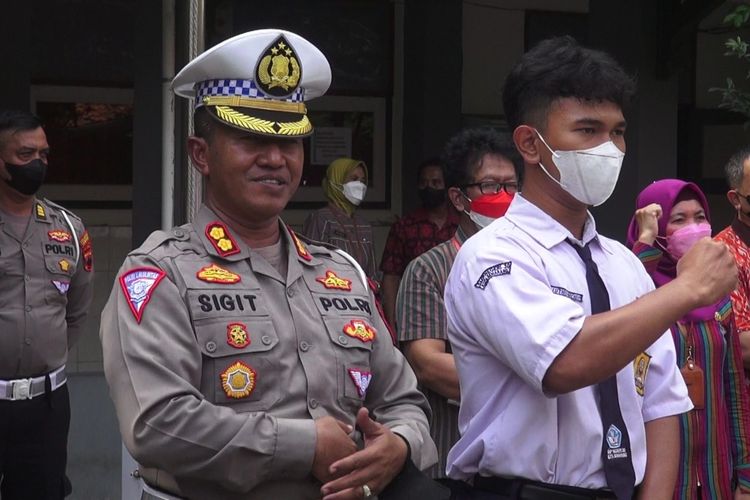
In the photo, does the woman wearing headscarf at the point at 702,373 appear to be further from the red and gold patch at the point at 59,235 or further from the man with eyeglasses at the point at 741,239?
the red and gold patch at the point at 59,235

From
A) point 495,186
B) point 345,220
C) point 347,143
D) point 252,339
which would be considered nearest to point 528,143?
point 252,339

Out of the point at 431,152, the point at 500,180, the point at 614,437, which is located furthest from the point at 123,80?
the point at 614,437

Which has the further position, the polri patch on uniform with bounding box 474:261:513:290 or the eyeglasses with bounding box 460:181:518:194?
the eyeglasses with bounding box 460:181:518:194

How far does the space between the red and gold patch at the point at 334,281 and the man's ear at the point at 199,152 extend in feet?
1.25

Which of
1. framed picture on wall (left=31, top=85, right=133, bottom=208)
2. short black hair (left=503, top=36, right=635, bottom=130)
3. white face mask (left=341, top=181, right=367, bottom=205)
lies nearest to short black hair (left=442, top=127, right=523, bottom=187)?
short black hair (left=503, top=36, right=635, bottom=130)

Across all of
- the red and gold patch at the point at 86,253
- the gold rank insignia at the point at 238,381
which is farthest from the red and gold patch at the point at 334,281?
the red and gold patch at the point at 86,253

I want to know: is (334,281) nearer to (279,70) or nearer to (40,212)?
(279,70)

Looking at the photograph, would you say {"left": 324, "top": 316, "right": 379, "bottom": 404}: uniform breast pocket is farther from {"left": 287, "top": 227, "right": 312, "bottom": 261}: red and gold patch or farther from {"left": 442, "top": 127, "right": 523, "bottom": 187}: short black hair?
{"left": 442, "top": 127, "right": 523, "bottom": 187}: short black hair

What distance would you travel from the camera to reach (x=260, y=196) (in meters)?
2.75

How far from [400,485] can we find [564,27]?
7.53 m

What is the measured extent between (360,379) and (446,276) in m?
1.35

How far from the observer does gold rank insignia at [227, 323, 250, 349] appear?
2.58 metres

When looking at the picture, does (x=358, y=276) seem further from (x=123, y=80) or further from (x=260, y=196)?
(x=123, y=80)

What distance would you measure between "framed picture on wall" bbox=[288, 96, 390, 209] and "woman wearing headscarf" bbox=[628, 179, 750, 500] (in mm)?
5139
